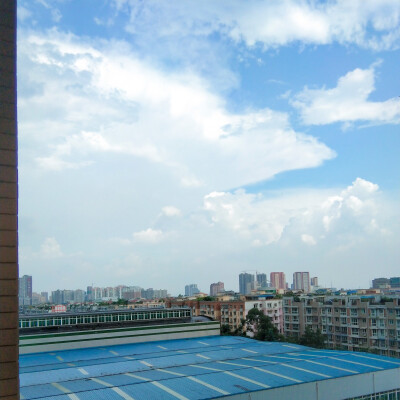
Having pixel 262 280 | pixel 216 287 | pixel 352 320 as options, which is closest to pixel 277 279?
pixel 262 280

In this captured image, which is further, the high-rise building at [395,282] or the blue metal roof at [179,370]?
the high-rise building at [395,282]

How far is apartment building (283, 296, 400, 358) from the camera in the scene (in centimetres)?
3775

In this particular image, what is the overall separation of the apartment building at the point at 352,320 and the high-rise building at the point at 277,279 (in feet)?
332

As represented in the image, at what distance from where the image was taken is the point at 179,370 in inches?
693

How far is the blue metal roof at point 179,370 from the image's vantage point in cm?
1446

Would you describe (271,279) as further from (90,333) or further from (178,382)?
Answer: (178,382)

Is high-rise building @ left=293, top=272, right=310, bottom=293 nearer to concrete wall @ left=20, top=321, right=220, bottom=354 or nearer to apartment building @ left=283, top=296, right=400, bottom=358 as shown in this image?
apartment building @ left=283, top=296, right=400, bottom=358

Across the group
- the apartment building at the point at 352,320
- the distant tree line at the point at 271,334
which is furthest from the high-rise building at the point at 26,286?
the distant tree line at the point at 271,334

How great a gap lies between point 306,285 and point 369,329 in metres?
105

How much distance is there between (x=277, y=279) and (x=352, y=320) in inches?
4287

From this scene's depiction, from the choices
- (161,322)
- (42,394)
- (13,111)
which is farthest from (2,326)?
(161,322)

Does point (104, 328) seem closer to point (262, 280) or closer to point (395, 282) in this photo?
point (395, 282)

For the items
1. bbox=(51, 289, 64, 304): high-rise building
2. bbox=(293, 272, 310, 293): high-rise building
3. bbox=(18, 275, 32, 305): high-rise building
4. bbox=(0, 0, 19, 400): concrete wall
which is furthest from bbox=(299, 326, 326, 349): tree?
bbox=(51, 289, 64, 304): high-rise building

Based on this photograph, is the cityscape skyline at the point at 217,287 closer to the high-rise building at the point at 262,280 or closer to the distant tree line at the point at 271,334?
the high-rise building at the point at 262,280
